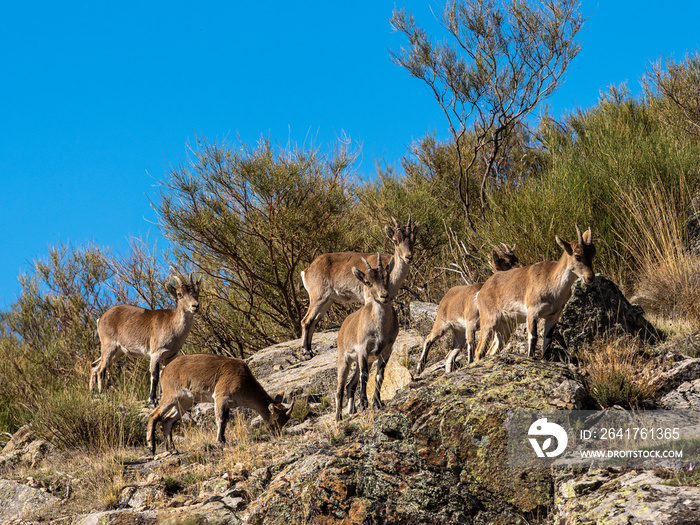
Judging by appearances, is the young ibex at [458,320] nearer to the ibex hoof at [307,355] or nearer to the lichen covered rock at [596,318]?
the lichen covered rock at [596,318]

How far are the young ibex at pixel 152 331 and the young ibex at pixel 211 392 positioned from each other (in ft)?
8.08

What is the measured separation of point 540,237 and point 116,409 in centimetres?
834

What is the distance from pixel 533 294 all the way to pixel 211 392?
4.41 metres

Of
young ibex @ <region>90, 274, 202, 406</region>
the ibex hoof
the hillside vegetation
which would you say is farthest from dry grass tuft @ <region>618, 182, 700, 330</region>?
young ibex @ <region>90, 274, 202, 406</region>

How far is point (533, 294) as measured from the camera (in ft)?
28.7

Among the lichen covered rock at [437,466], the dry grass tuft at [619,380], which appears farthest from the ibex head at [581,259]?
the lichen covered rock at [437,466]

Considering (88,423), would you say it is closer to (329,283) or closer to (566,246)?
(329,283)

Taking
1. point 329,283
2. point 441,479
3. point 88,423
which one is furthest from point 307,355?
point 441,479

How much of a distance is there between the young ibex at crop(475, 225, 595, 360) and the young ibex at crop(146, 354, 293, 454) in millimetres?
3003

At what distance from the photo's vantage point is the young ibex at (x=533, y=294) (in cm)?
852

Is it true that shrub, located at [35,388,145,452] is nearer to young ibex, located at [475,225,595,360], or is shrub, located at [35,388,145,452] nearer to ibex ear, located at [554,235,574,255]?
young ibex, located at [475,225,595,360]

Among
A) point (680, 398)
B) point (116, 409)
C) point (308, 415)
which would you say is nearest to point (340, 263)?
point (308, 415)

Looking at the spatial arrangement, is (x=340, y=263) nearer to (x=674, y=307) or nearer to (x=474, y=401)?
(x=674, y=307)

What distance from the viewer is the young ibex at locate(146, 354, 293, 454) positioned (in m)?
9.82
